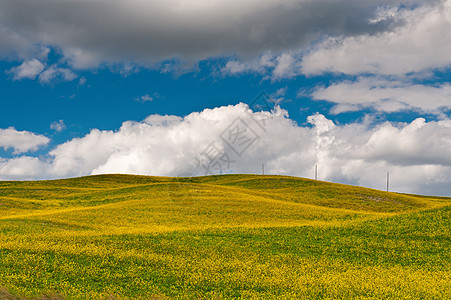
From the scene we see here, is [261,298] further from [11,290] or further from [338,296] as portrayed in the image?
[11,290]

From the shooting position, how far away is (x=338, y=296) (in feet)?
58.6

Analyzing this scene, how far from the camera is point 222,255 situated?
25844 mm

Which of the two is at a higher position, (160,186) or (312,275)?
(160,186)

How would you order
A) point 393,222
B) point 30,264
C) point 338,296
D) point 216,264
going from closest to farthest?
point 338,296, point 30,264, point 216,264, point 393,222

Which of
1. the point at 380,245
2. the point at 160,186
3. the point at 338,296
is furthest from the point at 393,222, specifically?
the point at 160,186

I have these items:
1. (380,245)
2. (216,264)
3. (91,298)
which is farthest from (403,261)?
(91,298)

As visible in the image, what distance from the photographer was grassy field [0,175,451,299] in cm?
1838

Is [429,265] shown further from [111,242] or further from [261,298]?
[111,242]

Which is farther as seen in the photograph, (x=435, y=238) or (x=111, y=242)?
(x=435, y=238)

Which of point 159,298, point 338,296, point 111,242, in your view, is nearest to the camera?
point 159,298

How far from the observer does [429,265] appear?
84.5 feet

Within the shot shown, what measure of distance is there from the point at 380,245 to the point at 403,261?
12.7 ft

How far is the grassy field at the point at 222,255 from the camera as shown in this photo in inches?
723

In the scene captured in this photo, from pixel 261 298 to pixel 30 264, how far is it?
1420 cm
